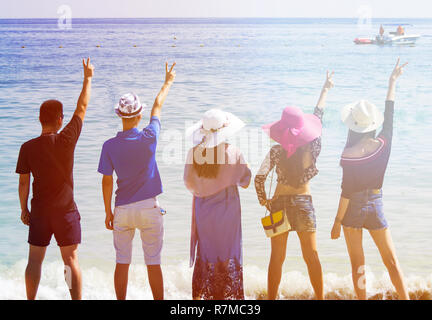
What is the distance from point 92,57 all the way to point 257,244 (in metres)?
21.8

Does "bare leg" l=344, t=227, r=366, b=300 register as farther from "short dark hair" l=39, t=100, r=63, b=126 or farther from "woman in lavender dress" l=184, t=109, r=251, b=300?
"short dark hair" l=39, t=100, r=63, b=126

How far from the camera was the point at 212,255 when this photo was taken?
4.28m

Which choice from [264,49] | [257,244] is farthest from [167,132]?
[264,49]

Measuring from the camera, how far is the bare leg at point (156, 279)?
4.29 metres

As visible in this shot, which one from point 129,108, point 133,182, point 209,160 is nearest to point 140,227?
point 133,182

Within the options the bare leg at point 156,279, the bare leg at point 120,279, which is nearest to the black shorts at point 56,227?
the bare leg at point 120,279

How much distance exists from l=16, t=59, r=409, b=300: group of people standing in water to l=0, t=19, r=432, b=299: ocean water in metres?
1.44

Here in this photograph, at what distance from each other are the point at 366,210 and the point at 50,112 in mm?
2229

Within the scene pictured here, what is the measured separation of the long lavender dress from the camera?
13.5ft

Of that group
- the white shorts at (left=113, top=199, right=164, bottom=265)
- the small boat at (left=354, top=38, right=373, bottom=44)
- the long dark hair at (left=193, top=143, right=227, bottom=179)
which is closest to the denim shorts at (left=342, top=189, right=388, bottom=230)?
the long dark hair at (left=193, top=143, right=227, bottom=179)

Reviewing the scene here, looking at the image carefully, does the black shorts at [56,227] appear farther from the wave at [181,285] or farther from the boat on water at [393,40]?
the boat on water at [393,40]

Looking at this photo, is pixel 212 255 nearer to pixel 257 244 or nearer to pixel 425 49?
pixel 257 244

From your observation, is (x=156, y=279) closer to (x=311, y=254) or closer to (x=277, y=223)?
(x=277, y=223)

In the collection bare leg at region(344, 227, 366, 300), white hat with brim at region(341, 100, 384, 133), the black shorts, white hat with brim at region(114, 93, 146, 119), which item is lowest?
bare leg at region(344, 227, 366, 300)
